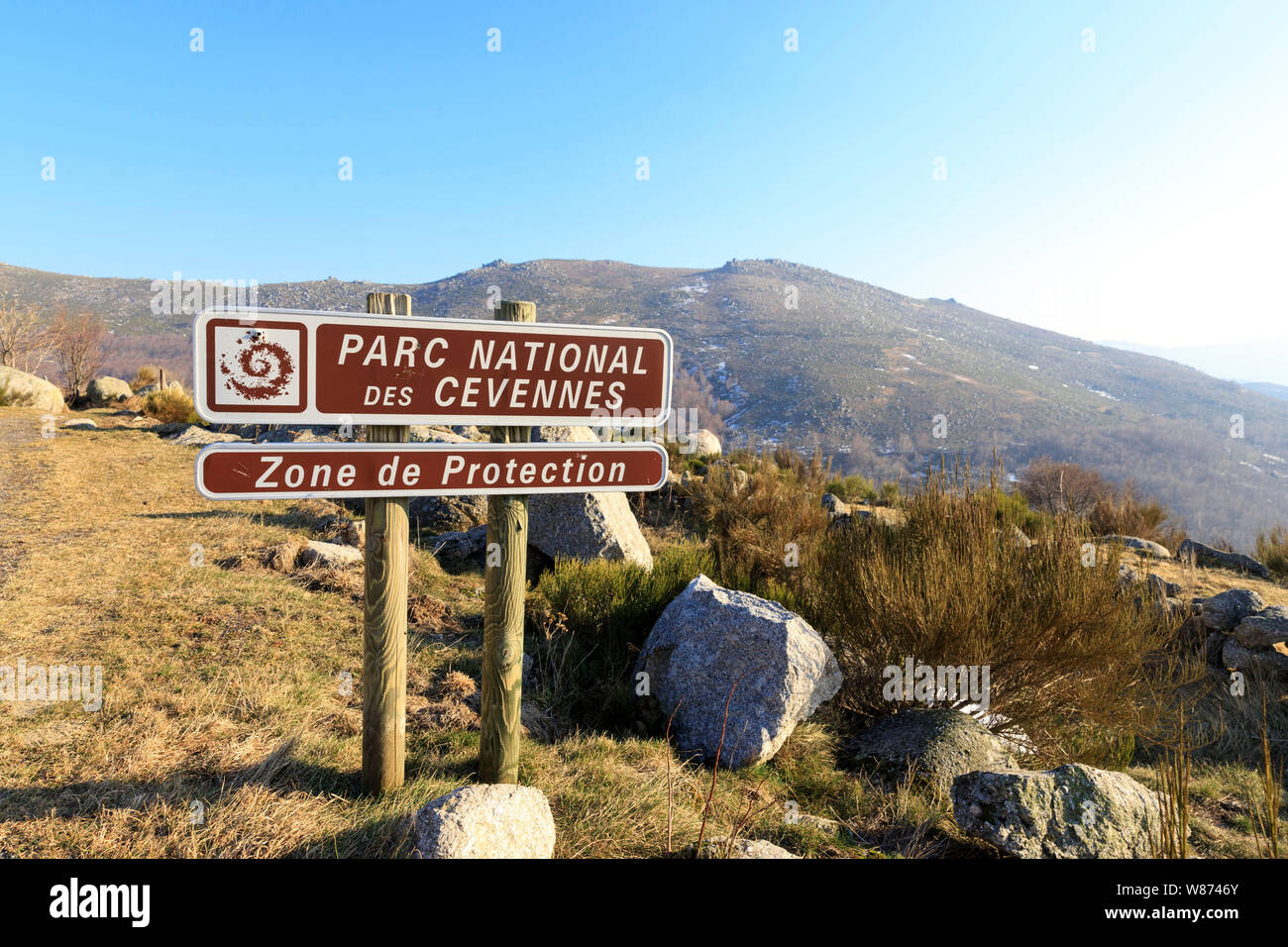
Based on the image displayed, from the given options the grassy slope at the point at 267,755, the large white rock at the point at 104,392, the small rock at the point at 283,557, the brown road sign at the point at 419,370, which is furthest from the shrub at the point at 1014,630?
the large white rock at the point at 104,392

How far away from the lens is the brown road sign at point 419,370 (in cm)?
227

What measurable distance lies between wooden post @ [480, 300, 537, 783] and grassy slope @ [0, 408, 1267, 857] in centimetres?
26

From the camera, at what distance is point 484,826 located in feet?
7.47

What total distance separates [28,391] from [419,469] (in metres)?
23.5

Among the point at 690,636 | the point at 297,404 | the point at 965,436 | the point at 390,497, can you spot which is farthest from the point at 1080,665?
the point at 965,436

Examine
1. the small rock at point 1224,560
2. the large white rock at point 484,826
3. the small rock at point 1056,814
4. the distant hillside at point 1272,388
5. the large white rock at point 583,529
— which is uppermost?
the distant hillside at point 1272,388

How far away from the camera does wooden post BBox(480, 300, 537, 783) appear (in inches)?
110

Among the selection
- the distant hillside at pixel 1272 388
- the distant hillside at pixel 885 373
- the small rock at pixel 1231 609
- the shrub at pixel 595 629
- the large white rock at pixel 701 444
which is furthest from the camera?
the distant hillside at pixel 1272 388

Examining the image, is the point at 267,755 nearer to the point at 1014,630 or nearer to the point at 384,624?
the point at 384,624

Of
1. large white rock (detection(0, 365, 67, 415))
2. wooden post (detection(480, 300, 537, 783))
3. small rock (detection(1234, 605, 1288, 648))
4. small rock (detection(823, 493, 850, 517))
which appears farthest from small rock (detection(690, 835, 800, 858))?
large white rock (detection(0, 365, 67, 415))

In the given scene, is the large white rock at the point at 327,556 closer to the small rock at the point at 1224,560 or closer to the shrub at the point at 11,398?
the small rock at the point at 1224,560

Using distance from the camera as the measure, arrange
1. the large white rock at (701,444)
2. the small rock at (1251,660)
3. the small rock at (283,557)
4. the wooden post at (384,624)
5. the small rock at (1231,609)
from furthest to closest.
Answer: the large white rock at (701,444) → the small rock at (1231,609) → the small rock at (1251,660) → the small rock at (283,557) → the wooden post at (384,624)

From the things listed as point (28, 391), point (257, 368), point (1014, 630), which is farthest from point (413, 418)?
point (28, 391)

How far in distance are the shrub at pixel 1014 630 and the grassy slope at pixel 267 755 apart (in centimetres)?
70
